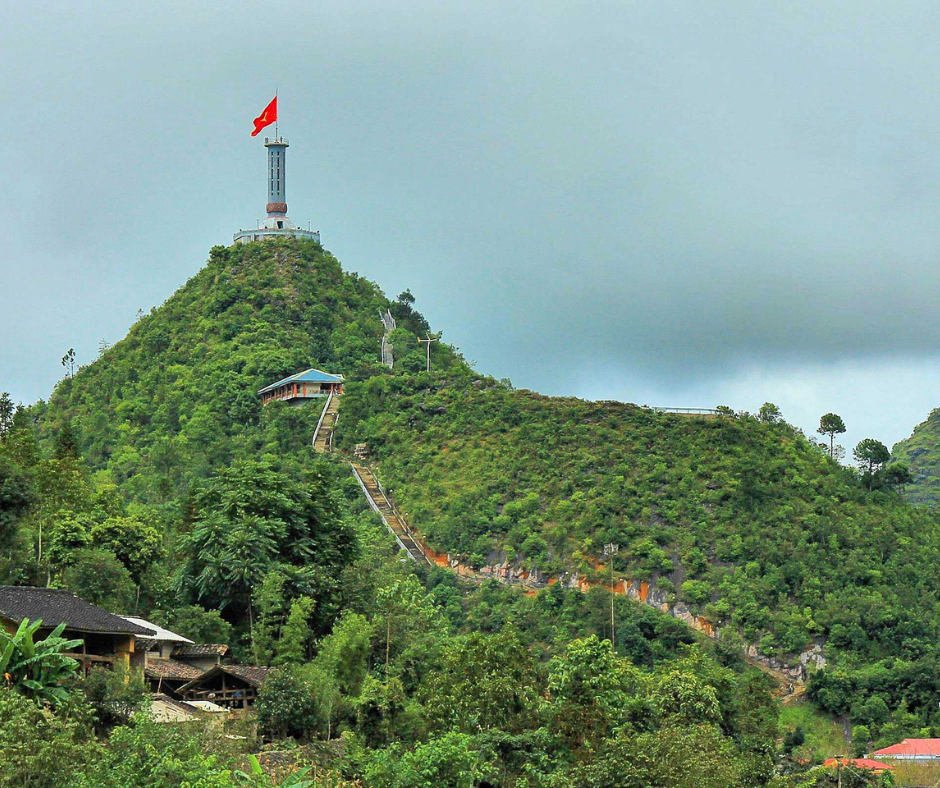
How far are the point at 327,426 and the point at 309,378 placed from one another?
5070mm

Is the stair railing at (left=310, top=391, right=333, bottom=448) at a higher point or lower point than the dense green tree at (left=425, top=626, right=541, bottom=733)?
higher

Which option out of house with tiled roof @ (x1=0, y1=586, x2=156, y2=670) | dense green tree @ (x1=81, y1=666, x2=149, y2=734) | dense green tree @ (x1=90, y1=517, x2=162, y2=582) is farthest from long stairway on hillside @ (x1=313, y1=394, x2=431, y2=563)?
dense green tree @ (x1=81, y1=666, x2=149, y2=734)

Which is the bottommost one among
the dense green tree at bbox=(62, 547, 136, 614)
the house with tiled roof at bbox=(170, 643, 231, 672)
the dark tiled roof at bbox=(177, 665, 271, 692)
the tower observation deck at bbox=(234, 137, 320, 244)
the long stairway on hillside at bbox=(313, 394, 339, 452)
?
the dark tiled roof at bbox=(177, 665, 271, 692)

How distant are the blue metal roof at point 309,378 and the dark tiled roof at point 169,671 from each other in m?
58.7

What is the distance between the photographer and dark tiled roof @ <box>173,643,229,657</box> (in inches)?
1845

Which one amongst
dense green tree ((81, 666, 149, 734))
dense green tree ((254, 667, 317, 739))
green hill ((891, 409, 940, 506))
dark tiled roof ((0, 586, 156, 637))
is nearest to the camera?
dense green tree ((81, 666, 149, 734))

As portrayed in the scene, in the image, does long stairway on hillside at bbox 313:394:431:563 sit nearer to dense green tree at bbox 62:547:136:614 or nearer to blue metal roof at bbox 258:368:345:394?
blue metal roof at bbox 258:368:345:394

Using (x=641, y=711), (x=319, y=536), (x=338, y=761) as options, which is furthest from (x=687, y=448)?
(x=338, y=761)

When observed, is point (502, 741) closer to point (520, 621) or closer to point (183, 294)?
point (520, 621)

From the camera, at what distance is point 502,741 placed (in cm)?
4200

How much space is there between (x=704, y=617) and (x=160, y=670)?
4045cm

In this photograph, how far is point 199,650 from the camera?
47312mm

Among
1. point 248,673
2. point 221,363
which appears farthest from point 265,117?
point 248,673

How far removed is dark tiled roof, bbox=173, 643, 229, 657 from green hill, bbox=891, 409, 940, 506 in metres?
96.5
